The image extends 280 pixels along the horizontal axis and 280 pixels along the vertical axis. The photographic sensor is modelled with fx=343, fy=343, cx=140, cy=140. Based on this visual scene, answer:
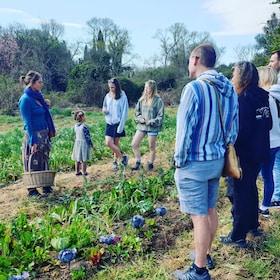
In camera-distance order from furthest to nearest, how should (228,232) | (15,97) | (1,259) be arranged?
(15,97), (228,232), (1,259)

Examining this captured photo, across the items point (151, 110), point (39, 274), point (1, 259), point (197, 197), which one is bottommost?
point (39, 274)

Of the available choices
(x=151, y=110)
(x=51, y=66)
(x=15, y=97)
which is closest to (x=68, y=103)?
(x=15, y=97)

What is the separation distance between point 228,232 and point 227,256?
0.51 metres

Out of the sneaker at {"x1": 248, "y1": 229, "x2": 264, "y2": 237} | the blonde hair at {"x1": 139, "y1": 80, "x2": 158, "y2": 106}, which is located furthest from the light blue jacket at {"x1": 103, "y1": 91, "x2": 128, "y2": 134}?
the sneaker at {"x1": 248, "y1": 229, "x2": 264, "y2": 237}

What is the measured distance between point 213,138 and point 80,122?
3566mm

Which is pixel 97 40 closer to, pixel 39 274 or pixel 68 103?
pixel 68 103

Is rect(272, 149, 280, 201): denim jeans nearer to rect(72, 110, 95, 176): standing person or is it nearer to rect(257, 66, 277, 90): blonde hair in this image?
rect(257, 66, 277, 90): blonde hair

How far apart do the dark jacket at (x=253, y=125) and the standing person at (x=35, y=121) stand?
286 centimetres

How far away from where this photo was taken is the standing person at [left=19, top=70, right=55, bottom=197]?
15.5 feet

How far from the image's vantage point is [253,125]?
3.22 meters

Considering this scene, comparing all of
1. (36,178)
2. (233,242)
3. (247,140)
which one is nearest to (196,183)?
(247,140)

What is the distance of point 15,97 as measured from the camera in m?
21.3

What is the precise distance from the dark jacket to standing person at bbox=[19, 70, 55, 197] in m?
2.86

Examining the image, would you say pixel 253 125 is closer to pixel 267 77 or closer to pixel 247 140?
pixel 247 140
